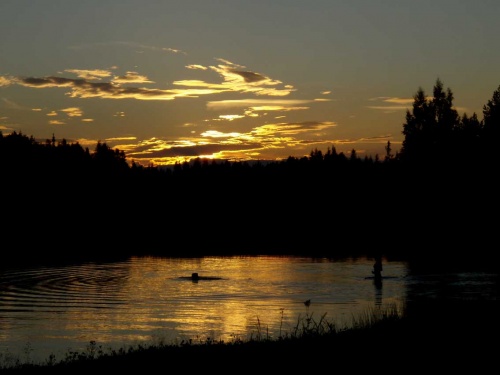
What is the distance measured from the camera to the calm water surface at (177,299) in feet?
125

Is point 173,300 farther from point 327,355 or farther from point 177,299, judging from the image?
point 327,355

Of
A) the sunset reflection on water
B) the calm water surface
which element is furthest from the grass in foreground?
the calm water surface

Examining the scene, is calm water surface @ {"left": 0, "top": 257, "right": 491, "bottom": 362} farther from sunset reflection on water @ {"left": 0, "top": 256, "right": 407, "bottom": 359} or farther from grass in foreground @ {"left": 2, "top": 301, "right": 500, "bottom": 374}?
grass in foreground @ {"left": 2, "top": 301, "right": 500, "bottom": 374}

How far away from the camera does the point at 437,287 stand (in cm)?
6172

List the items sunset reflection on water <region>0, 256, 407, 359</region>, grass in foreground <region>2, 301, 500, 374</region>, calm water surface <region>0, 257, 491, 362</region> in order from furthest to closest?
sunset reflection on water <region>0, 256, 407, 359</region>, calm water surface <region>0, 257, 491, 362</region>, grass in foreground <region>2, 301, 500, 374</region>

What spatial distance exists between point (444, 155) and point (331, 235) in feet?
99.4

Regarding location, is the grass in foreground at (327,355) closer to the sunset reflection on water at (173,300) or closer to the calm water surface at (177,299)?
the sunset reflection on water at (173,300)

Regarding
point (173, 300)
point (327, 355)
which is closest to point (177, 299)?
point (173, 300)

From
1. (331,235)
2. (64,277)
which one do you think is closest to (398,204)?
(331,235)

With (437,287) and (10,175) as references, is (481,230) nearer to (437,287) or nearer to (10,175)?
(437,287)

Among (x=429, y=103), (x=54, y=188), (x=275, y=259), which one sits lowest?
(x=275, y=259)

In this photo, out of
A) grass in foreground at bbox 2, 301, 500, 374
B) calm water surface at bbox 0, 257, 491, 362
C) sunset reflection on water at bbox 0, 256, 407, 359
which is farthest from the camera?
sunset reflection on water at bbox 0, 256, 407, 359

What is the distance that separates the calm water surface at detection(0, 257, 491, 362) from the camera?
125ft

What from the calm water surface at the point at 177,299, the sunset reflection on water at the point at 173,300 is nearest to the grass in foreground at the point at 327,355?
the sunset reflection on water at the point at 173,300
